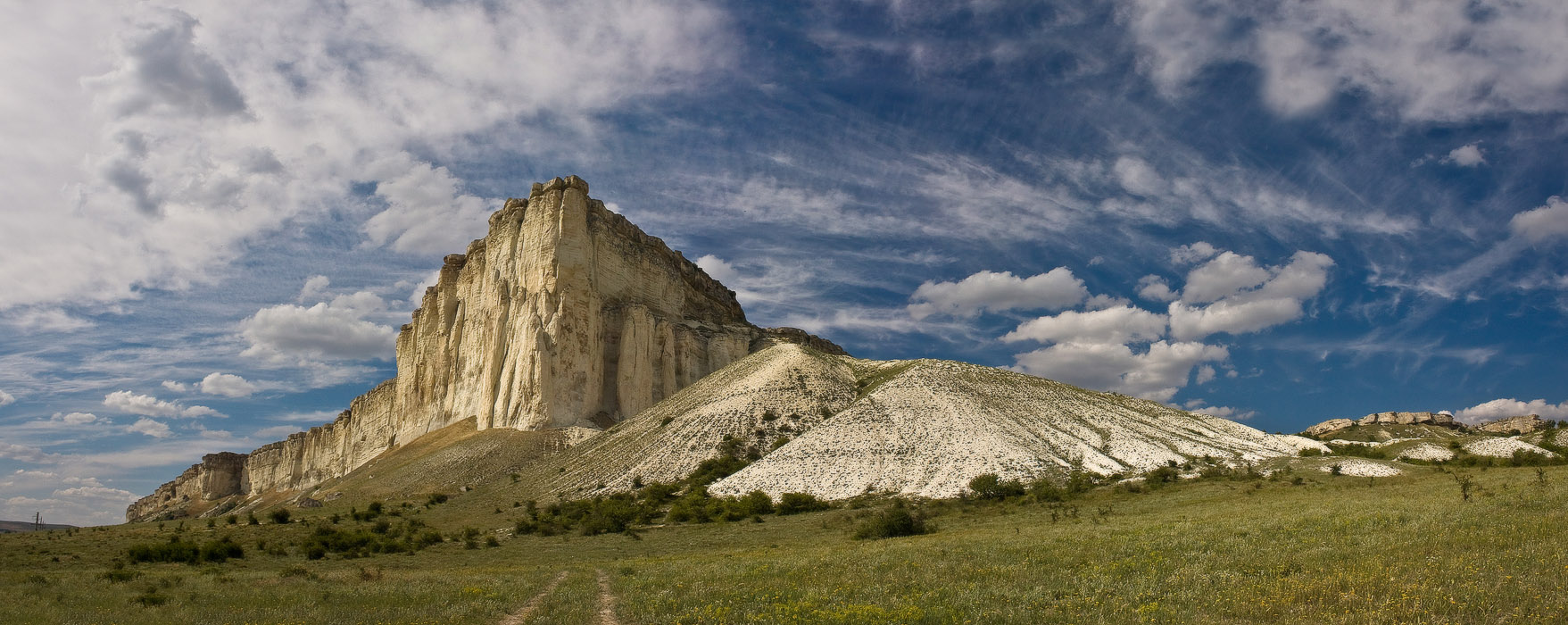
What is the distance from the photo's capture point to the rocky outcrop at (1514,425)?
72.4m

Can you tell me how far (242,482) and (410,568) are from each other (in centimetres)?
14401

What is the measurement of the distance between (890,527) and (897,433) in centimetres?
2085

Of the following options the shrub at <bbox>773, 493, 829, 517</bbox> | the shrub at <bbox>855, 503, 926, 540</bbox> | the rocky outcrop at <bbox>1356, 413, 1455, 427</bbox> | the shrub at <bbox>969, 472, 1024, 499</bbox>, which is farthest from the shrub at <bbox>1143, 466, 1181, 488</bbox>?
the rocky outcrop at <bbox>1356, 413, 1455, 427</bbox>

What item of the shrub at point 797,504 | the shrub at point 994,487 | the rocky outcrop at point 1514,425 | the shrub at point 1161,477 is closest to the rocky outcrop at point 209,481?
the shrub at point 797,504

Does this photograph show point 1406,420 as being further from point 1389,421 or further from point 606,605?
point 606,605

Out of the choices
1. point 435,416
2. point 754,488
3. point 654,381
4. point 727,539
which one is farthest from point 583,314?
point 727,539

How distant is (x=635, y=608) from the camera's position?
46.4 feet

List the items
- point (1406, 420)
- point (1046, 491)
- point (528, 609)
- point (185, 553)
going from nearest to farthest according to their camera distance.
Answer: point (528, 609), point (185, 553), point (1046, 491), point (1406, 420)

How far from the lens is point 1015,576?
597 inches

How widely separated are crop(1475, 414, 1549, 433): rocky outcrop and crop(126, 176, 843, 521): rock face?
72826 mm

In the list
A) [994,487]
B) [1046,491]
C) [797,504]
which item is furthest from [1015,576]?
[797,504]

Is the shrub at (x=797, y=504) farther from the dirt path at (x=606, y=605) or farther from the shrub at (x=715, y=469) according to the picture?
the dirt path at (x=606, y=605)

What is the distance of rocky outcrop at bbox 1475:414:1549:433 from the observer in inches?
2852

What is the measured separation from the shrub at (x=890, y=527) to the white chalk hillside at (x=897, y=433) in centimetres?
1074
